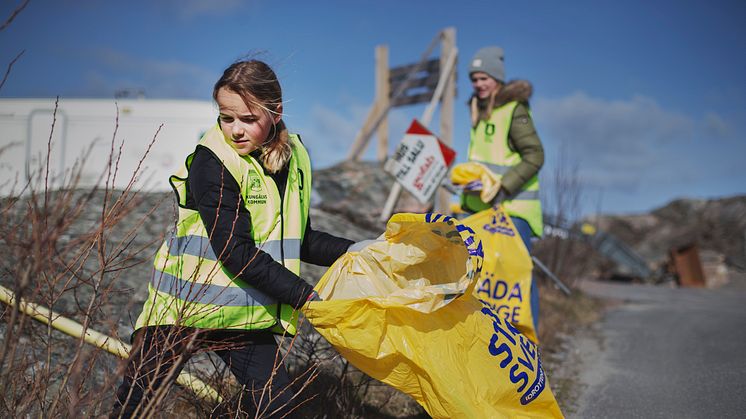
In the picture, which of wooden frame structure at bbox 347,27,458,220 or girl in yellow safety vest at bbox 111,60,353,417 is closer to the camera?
girl in yellow safety vest at bbox 111,60,353,417

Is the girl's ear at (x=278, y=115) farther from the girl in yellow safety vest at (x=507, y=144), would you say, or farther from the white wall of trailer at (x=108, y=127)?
the white wall of trailer at (x=108, y=127)

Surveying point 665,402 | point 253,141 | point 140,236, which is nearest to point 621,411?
point 665,402

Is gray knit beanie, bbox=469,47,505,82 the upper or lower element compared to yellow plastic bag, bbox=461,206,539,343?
upper

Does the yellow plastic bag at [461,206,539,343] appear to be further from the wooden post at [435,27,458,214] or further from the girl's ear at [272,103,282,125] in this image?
the wooden post at [435,27,458,214]

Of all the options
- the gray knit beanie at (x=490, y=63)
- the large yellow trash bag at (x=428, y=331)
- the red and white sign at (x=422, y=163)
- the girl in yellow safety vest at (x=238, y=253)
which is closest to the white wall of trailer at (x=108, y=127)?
the red and white sign at (x=422, y=163)

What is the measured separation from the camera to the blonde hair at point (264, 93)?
7.22 ft

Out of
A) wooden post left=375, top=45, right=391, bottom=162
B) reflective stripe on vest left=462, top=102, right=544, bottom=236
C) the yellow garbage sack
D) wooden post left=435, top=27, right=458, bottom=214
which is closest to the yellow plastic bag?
the yellow garbage sack

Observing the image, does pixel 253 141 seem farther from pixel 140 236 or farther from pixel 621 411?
pixel 140 236

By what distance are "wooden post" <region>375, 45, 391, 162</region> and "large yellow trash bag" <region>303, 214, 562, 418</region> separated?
683 cm

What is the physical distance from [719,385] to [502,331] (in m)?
2.54

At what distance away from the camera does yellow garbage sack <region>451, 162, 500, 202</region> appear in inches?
142

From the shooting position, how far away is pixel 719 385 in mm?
4023

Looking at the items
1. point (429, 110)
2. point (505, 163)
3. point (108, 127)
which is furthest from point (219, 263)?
point (108, 127)

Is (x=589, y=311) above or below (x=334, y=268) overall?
below
